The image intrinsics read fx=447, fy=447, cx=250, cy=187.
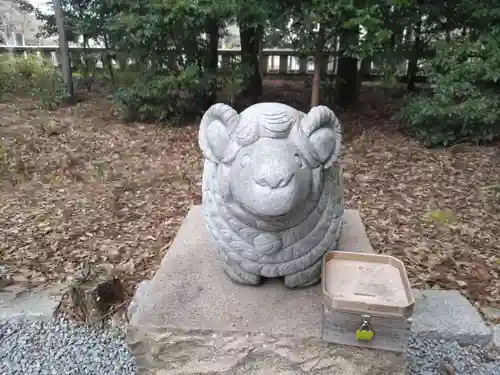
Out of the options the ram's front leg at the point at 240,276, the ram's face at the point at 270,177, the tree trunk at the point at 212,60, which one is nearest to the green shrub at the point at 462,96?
the tree trunk at the point at 212,60

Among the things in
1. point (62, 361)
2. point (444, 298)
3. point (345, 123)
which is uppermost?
point (345, 123)

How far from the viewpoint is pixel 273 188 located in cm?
171

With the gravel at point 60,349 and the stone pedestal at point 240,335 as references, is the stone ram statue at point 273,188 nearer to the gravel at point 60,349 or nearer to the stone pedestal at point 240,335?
the stone pedestal at point 240,335

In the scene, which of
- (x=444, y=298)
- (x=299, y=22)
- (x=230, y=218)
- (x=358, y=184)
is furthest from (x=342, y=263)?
(x=299, y=22)

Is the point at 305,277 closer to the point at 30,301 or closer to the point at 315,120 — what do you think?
the point at 315,120

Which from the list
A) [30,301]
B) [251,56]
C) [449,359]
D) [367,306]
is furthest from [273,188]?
[251,56]

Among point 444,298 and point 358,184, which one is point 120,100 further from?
point 444,298

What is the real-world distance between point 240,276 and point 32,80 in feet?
27.4

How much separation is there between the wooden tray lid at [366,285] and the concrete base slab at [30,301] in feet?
6.02

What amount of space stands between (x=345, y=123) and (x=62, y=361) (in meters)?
5.08

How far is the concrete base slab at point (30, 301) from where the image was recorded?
278 centimetres

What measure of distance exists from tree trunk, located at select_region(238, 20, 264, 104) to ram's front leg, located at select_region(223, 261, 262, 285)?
3717 mm

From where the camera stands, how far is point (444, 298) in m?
2.80

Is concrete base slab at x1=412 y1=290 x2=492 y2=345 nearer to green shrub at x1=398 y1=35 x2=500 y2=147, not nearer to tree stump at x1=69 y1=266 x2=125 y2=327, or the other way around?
tree stump at x1=69 y1=266 x2=125 y2=327
